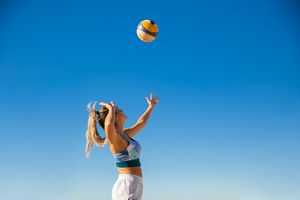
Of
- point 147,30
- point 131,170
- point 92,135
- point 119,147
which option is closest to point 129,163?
point 131,170

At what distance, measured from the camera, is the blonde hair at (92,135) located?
662 centimetres

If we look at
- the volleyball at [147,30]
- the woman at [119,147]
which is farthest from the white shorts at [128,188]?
the volleyball at [147,30]

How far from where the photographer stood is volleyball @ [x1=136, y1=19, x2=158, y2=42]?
31.1ft

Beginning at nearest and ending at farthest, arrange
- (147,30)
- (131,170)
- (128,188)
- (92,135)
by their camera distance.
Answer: (128,188), (131,170), (92,135), (147,30)

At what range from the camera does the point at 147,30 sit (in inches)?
372

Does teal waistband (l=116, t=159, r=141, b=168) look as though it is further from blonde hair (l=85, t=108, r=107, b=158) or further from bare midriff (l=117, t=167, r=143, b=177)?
blonde hair (l=85, t=108, r=107, b=158)

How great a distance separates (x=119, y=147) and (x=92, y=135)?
58 centimetres

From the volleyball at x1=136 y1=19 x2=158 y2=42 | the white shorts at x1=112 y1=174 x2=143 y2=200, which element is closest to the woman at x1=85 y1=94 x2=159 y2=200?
the white shorts at x1=112 y1=174 x2=143 y2=200

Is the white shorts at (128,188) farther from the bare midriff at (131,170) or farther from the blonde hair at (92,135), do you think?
the blonde hair at (92,135)

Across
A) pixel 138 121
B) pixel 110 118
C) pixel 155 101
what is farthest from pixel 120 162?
pixel 155 101

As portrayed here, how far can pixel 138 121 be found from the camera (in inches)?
301

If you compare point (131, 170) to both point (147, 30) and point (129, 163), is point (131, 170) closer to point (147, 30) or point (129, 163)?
point (129, 163)

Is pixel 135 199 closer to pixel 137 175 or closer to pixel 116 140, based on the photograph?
pixel 137 175

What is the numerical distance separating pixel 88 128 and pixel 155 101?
1.80 metres
